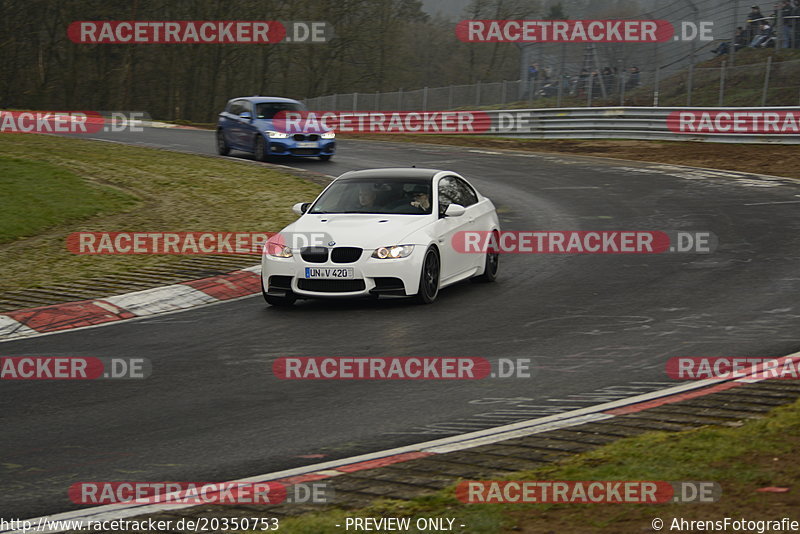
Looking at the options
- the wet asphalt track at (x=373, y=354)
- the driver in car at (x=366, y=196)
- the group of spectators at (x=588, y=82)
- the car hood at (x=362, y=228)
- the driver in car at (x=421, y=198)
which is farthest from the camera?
the group of spectators at (x=588, y=82)

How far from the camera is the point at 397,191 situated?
12.2 metres

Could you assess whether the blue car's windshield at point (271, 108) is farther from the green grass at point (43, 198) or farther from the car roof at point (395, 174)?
the car roof at point (395, 174)

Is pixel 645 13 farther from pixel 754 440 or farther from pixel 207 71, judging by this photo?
pixel 207 71

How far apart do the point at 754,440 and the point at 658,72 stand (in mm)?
28289

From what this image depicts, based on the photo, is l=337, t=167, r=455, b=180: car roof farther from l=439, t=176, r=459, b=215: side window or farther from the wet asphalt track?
the wet asphalt track

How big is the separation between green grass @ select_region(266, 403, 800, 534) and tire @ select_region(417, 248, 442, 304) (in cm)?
505

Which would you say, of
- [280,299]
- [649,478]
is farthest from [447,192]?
[649,478]

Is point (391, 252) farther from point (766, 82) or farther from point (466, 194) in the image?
point (766, 82)

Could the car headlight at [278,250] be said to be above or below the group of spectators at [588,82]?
below

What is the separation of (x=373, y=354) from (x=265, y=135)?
17803mm

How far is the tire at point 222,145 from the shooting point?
27.8 m

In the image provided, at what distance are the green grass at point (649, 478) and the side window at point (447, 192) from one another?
610 cm

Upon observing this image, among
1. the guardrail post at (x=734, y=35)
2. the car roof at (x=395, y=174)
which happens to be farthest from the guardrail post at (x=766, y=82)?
the car roof at (x=395, y=174)

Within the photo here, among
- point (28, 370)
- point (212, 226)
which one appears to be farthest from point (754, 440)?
point (212, 226)
